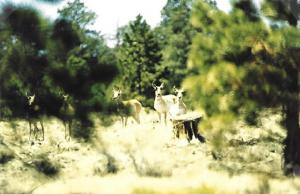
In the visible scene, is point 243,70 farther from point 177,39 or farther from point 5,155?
point 177,39

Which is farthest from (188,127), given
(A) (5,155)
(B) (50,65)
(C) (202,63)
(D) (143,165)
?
(B) (50,65)

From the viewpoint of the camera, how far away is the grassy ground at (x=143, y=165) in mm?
9672

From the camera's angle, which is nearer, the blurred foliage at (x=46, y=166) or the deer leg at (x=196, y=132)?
the blurred foliage at (x=46, y=166)

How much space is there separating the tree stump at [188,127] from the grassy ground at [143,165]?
1.79 feet

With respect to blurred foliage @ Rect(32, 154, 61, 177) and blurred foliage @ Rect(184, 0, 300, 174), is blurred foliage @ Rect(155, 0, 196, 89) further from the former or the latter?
blurred foliage @ Rect(184, 0, 300, 174)

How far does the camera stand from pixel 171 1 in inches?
1668

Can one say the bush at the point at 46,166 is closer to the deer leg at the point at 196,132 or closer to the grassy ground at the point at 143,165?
the grassy ground at the point at 143,165

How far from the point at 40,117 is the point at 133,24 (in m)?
26.6

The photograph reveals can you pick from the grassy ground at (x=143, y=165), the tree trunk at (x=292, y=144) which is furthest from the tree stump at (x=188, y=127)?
the tree trunk at (x=292, y=144)

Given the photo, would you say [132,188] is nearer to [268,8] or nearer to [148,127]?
[268,8]

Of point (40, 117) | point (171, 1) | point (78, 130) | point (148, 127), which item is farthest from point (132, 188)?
point (171, 1)

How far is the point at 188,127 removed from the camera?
1788cm

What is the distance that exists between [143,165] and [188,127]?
5159mm

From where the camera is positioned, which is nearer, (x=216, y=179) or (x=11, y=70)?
(x=11, y=70)
